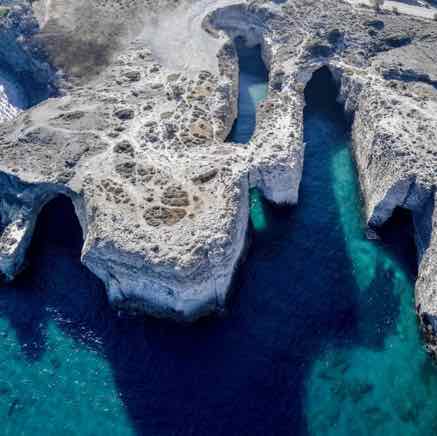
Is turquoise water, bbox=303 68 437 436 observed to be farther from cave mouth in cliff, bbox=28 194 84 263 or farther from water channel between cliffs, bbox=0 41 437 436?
cave mouth in cliff, bbox=28 194 84 263

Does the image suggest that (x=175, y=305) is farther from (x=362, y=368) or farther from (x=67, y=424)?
(x=362, y=368)

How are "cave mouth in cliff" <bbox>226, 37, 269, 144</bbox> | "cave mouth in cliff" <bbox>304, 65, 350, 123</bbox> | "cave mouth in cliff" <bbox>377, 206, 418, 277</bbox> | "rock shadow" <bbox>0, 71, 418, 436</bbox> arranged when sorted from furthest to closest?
"cave mouth in cliff" <bbox>304, 65, 350, 123</bbox> < "cave mouth in cliff" <bbox>226, 37, 269, 144</bbox> < "cave mouth in cliff" <bbox>377, 206, 418, 277</bbox> < "rock shadow" <bbox>0, 71, 418, 436</bbox>

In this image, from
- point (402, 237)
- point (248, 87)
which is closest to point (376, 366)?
point (402, 237)

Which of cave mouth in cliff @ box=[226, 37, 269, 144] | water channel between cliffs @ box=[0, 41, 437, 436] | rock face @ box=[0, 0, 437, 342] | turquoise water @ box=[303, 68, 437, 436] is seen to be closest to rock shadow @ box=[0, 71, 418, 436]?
water channel between cliffs @ box=[0, 41, 437, 436]

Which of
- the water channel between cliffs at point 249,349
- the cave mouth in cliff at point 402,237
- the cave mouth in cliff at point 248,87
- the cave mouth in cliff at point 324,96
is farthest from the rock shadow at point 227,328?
the cave mouth in cliff at point 324,96

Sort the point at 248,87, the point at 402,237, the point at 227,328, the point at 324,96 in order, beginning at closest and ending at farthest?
1. the point at 227,328
2. the point at 402,237
3. the point at 324,96
4. the point at 248,87

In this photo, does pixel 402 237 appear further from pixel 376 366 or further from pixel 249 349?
pixel 249 349

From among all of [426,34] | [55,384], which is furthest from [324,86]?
[55,384]
